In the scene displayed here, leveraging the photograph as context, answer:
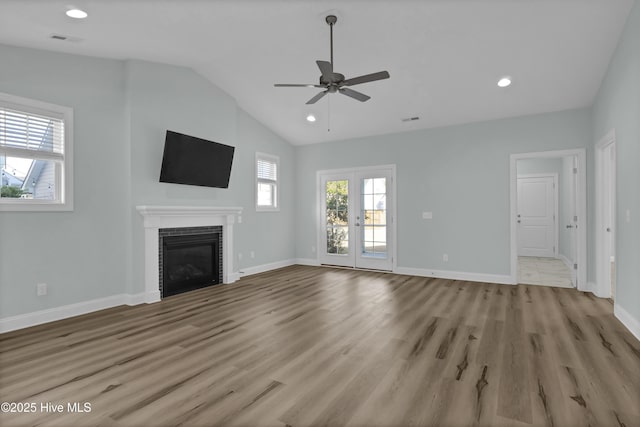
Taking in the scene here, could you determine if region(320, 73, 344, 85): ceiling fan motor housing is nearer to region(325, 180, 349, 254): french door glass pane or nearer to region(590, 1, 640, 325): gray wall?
region(590, 1, 640, 325): gray wall

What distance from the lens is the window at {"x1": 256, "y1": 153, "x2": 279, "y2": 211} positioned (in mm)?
6754

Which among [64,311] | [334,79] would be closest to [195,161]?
[64,311]

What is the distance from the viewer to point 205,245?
5.40 meters

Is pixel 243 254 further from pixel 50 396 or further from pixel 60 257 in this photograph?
pixel 50 396

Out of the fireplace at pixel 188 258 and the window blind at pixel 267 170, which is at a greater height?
the window blind at pixel 267 170

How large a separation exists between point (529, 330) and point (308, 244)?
16.1ft

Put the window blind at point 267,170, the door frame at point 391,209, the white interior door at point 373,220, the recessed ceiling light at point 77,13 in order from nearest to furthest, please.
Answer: the recessed ceiling light at point 77,13 → the door frame at point 391,209 → the white interior door at point 373,220 → the window blind at point 267,170

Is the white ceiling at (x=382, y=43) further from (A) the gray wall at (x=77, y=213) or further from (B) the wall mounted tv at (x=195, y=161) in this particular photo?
(B) the wall mounted tv at (x=195, y=161)

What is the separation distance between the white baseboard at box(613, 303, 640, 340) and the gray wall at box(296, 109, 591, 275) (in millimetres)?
1806

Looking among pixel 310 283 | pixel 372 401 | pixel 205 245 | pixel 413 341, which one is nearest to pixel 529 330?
pixel 413 341

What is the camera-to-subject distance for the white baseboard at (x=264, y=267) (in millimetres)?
6320

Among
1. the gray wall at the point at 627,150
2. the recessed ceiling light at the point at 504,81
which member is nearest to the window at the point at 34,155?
the recessed ceiling light at the point at 504,81

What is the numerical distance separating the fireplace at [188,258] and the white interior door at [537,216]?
24.9ft

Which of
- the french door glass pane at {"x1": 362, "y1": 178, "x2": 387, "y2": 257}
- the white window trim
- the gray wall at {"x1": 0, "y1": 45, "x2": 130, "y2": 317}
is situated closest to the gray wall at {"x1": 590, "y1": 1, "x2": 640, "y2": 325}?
the french door glass pane at {"x1": 362, "y1": 178, "x2": 387, "y2": 257}
